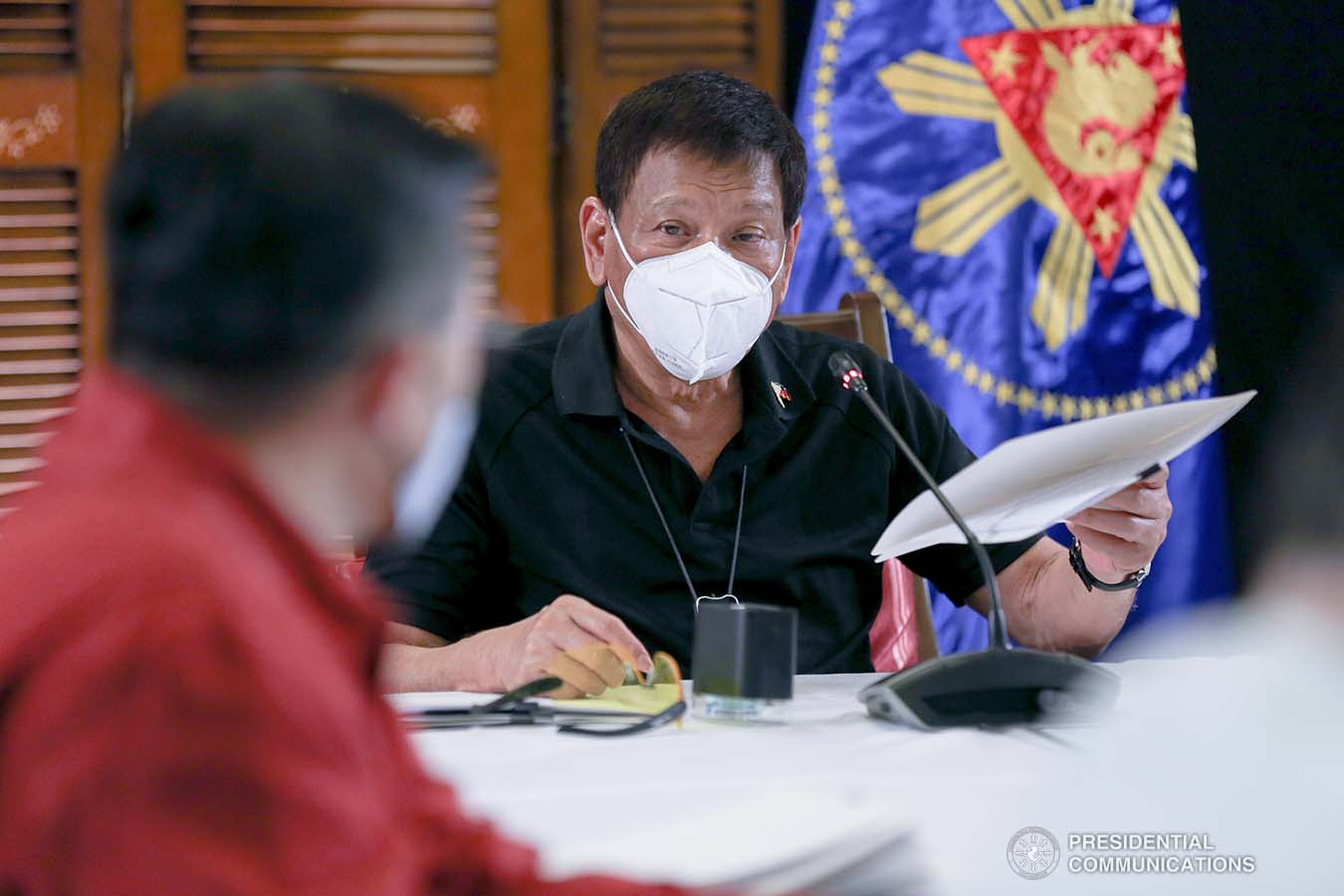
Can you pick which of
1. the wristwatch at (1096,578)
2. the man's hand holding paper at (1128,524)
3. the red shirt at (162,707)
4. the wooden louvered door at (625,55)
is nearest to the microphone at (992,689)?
the man's hand holding paper at (1128,524)

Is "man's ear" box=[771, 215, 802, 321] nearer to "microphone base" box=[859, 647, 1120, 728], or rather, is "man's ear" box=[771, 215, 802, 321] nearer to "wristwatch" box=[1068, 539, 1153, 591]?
"wristwatch" box=[1068, 539, 1153, 591]

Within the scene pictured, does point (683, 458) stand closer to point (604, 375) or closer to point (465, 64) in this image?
point (604, 375)

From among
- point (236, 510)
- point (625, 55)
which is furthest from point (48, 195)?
point (236, 510)

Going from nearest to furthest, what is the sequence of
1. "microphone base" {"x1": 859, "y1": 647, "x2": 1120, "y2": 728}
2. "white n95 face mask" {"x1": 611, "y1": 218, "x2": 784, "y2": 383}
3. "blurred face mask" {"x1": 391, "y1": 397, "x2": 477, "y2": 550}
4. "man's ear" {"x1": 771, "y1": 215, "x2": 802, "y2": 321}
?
"blurred face mask" {"x1": 391, "y1": 397, "x2": 477, "y2": 550}, "microphone base" {"x1": 859, "y1": 647, "x2": 1120, "y2": 728}, "white n95 face mask" {"x1": 611, "y1": 218, "x2": 784, "y2": 383}, "man's ear" {"x1": 771, "y1": 215, "x2": 802, "y2": 321}

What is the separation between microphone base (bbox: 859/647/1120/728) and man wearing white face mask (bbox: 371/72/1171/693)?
0.50 metres

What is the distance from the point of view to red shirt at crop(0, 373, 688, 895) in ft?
1.38

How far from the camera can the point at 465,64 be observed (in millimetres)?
2539

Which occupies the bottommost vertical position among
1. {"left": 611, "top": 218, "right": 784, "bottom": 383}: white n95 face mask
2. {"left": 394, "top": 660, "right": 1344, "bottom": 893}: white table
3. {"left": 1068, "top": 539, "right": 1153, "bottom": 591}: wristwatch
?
{"left": 394, "top": 660, "right": 1344, "bottom": 893}: white table

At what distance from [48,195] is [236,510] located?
2.23 meters

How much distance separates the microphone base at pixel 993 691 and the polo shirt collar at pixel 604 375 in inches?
26.9

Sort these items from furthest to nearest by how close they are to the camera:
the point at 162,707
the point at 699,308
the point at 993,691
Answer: the point at 699,308 < the point at 993,691 < the point at 162,707

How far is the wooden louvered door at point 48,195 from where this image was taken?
7.88ft

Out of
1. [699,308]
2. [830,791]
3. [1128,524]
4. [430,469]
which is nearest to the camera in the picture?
[430,469]

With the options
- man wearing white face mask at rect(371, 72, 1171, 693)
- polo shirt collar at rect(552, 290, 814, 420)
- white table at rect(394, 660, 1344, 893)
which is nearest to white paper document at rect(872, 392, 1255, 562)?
white table at rect(394, 660, 1344, 893)
